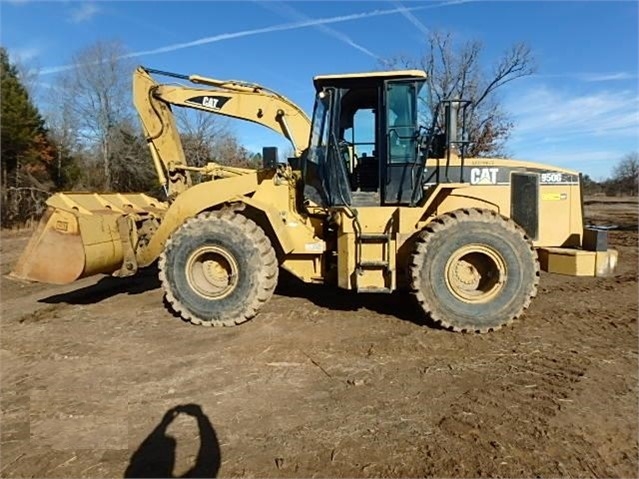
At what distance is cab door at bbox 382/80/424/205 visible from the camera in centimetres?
595

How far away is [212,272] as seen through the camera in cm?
629

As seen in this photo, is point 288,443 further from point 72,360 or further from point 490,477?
point 72,360

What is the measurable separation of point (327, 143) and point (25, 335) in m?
4.30

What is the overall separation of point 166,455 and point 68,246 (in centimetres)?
360

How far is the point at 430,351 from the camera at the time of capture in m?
5.02

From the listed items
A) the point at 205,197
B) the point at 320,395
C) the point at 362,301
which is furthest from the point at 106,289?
the point at 320,395

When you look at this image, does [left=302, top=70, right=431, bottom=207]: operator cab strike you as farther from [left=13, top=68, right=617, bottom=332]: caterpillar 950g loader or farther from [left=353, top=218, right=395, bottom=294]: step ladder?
[left=353, top=218, right=395, bottom=294]: step ladder

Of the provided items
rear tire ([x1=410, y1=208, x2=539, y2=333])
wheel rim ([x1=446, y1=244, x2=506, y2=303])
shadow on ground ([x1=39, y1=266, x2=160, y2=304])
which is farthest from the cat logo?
shadow on ground ([x1=39, y1=266, x2=160, y2=304])

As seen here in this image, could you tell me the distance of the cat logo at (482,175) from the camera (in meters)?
5.94

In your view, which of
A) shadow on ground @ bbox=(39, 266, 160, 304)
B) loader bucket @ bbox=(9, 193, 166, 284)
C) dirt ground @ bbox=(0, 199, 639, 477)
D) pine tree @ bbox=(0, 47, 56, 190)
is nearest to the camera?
dirt ground @ bbox=(0, 199, 639, 477)

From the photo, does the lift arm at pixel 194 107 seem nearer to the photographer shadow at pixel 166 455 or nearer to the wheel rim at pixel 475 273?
the wheel rim at pixel 475 273

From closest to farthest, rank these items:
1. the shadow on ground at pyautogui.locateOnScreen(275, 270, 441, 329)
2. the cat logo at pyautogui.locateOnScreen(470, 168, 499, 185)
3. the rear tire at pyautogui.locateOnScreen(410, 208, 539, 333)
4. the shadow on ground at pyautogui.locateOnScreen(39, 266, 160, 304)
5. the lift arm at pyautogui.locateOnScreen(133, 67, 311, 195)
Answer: the rear tire at pyautogui.locateOnScreen(410, 208, 539, 333) → the cat logo at pyautogui.locateOnScreen(470, 168, 499, 185) → the shadow on ground at pyautogui.locateOnScreen(275, 270, 441, 329) → the lift arm at pyautogui.locateOnScreen(133, 67, 311, 195) → the shadow on ground at pyautogui.locateOnScreen(39, 266, 160, 304)

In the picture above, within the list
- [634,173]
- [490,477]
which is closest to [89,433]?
[490,477]

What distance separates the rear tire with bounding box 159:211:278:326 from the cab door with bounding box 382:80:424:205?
1730 millimetres
